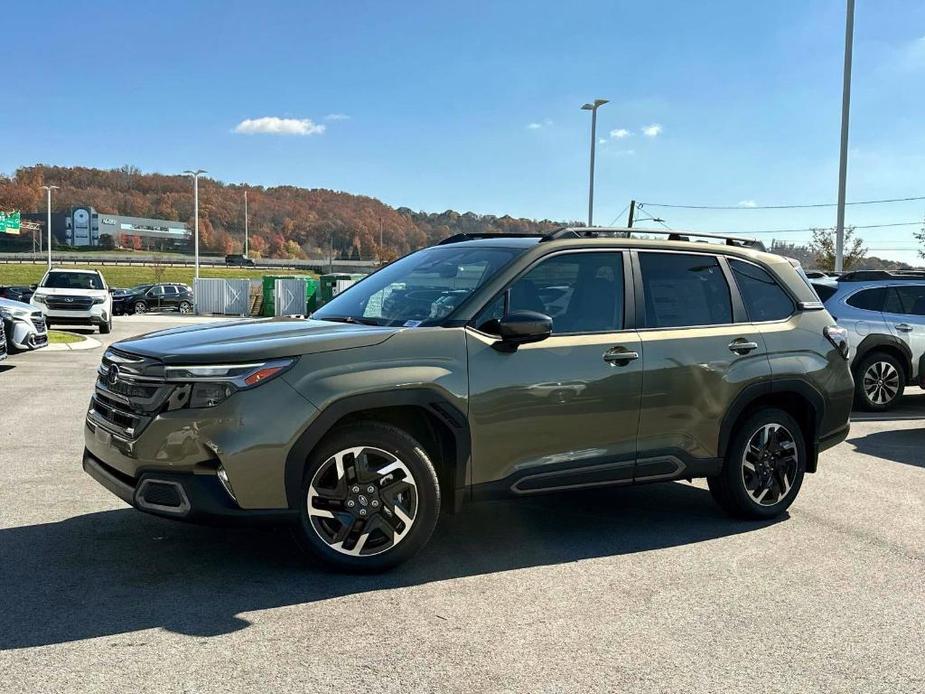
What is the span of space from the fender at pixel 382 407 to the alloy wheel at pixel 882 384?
8418 mm

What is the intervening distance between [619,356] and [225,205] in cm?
16386

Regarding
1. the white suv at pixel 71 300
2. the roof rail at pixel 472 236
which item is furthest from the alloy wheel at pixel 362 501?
the white suv at pixel 71 300

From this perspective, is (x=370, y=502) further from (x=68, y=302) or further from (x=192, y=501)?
(x=68, y=302)

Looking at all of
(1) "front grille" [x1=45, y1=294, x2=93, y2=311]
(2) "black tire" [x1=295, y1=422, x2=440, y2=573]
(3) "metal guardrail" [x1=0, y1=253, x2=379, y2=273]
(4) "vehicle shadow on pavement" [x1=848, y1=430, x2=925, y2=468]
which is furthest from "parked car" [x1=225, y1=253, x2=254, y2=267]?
(2) "black tire" [x1=295, y1=422, x2=440, y2=573]

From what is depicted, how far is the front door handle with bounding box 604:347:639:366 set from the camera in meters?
4.93

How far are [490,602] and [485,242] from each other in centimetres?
230

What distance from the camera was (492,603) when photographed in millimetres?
4094

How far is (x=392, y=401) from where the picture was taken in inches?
169

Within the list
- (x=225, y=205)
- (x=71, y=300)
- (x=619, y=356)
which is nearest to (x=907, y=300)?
(x=619, y=356)

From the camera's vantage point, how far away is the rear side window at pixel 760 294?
5.74 meters

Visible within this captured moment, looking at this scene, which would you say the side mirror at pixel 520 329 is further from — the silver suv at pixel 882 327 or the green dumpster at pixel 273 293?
the green dumpster at pixel 273 293

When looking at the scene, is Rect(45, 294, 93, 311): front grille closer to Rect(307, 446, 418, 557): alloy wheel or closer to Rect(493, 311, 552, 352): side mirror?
Rect(307, 446, 418, 557): alloy wheel

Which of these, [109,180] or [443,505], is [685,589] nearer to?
[443,505]

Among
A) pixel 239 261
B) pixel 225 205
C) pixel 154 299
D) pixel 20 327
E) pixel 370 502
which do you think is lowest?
pixel 154 299
